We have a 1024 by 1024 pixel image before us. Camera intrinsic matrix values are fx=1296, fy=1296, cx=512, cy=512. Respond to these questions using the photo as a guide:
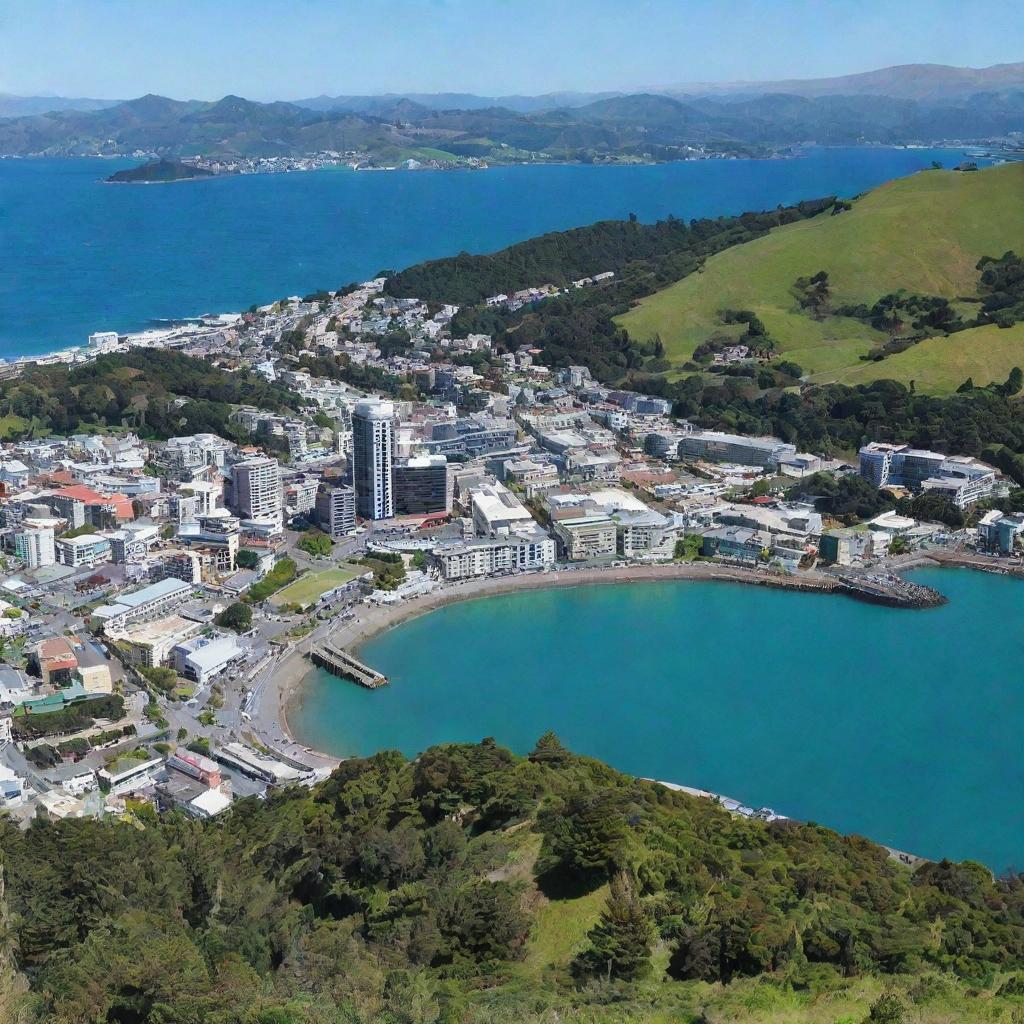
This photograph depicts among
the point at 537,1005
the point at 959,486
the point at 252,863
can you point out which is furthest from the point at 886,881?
the point at 959,486

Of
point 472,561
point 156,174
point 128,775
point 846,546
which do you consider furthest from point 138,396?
point 156,174

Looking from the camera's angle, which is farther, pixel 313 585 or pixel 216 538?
pixel 216 538

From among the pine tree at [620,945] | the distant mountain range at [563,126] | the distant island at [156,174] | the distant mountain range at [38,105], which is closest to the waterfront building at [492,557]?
the pine tree at [620,945]

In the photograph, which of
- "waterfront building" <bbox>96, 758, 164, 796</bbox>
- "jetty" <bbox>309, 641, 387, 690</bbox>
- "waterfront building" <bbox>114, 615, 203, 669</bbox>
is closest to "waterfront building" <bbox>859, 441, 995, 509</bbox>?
"jetty" <bbox>309, 641, 387, 690</bbox>

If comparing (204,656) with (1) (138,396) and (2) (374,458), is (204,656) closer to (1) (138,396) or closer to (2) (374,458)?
(2) (374,458)

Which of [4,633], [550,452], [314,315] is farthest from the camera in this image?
[314,315]

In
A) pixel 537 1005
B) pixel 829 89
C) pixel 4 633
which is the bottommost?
pixel 4 633

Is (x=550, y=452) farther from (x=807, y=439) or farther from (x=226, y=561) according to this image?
(x=226, y=561)
